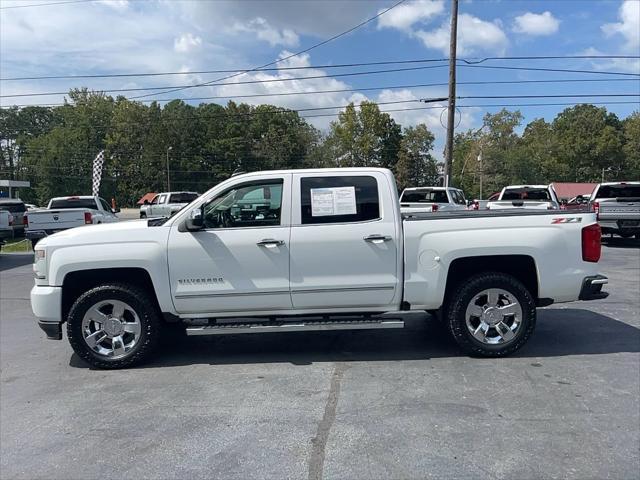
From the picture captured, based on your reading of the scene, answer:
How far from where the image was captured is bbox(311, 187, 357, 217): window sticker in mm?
5480

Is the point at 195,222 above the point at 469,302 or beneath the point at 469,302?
above

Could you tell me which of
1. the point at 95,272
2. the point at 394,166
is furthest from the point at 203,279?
the point at 394,166

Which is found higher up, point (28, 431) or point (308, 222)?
point (308, 222)

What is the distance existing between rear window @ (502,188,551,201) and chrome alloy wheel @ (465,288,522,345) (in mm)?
12698

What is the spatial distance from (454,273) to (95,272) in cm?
379

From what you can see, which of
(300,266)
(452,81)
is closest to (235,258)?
(300,266)

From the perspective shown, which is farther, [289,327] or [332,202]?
[332,202]

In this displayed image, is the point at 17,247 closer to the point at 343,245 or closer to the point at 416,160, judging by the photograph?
the point at 343,245

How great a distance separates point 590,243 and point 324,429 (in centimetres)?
348

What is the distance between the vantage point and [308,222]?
5.45m

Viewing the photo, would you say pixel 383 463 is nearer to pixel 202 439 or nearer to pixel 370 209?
pixel 202 439

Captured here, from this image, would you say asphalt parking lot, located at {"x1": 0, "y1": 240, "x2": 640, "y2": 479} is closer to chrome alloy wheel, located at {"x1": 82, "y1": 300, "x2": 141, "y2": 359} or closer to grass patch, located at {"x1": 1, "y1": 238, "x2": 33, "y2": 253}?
chrome alloy wheel, located at {"x1": 82, "y1": 300, "x2": 141, "y2": 359}

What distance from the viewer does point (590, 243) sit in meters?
5.54

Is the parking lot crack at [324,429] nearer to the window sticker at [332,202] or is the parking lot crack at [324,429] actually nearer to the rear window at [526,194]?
the window sticker at [332,202]
